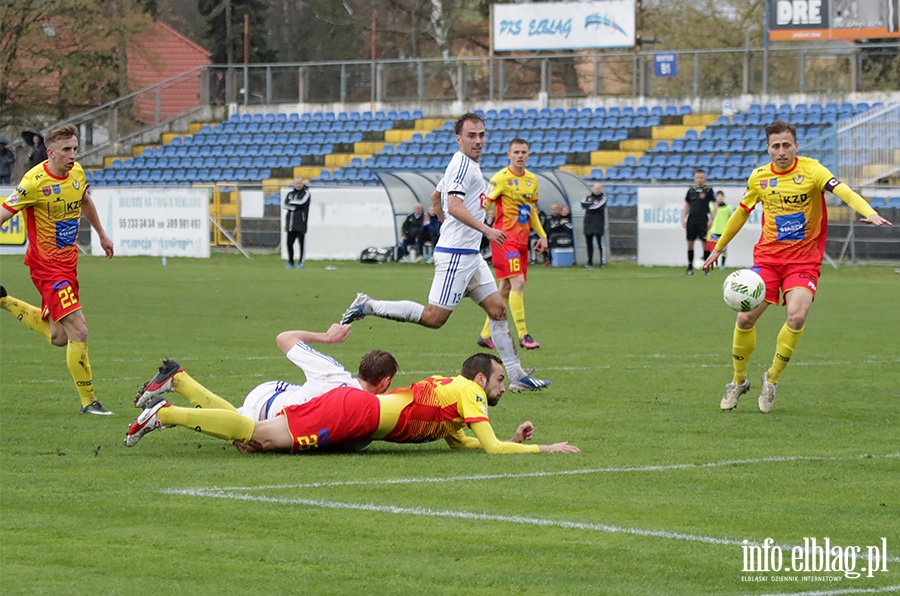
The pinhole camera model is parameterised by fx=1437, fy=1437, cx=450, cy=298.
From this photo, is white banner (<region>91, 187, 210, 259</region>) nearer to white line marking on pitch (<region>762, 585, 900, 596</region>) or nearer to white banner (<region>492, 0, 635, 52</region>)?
white banner (<region>492, 0, 635, 52</region>)

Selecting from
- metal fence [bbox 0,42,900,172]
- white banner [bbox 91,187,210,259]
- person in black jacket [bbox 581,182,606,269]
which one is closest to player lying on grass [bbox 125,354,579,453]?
person in black jacket [bbox 581,182,606,269]

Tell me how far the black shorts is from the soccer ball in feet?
65.7

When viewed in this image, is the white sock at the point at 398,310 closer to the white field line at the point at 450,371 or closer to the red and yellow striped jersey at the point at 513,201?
the white field line at the point at 450,371

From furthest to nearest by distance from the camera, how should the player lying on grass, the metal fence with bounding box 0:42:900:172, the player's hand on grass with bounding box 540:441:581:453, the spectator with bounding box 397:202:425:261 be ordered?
the metal fence with bounding box 0:42:900:172
the spectator with bounding box 397:202:425:261
the player's hand on grass with bounding box 540:441:581:453
the player lying on grass

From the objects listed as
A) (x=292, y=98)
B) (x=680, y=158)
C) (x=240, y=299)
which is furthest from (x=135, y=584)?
(x=292, y=98)

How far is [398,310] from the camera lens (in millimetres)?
11367

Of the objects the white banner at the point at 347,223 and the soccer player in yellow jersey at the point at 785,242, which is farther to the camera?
the white banner at the point at 347,223

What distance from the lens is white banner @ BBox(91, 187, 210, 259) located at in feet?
117

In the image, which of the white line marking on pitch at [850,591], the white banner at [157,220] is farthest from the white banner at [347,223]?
the white line marking on pitch at [850,591]

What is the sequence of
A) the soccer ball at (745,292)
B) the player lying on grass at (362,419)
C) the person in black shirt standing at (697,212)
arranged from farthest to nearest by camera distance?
the person in black shirt standing at (697,212)
the soccer ball at (745,292)
the player lying on grass at (362,419)

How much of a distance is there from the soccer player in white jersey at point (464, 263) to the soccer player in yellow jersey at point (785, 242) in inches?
70.4

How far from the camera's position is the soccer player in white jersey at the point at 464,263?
11.4 metres

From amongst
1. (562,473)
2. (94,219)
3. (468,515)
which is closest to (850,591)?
(468,515)

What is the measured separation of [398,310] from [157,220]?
26.1 m
